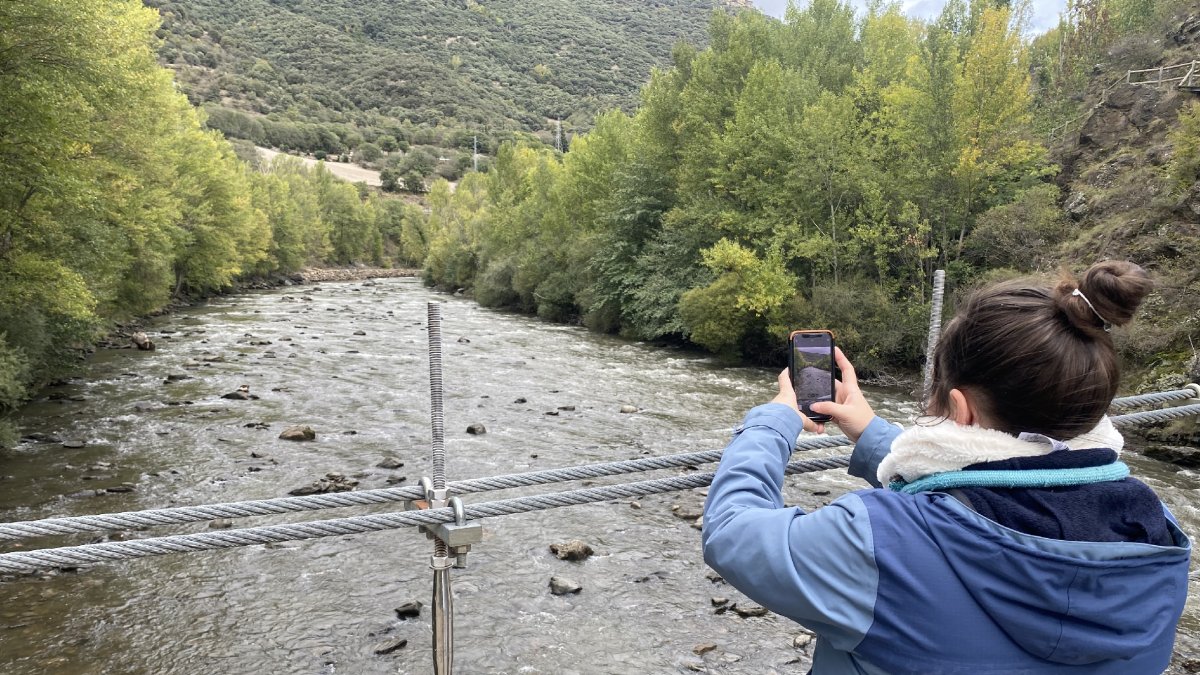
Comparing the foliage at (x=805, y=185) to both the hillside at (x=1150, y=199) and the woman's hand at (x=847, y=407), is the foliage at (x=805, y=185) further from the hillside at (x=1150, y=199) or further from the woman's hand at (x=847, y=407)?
the woman's hand at (x=847, y=407)

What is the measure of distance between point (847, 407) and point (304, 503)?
74.2 inches

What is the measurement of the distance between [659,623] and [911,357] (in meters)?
19.7

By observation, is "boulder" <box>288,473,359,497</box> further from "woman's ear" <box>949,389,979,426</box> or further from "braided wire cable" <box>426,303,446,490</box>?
"woman's ear" <box>949,389,979,426</box>

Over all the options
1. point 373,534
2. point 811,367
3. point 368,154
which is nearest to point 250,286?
point 373,534

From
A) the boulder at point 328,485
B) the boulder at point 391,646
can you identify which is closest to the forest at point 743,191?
the boulder at point 328,485

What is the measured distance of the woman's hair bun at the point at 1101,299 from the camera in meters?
1.52

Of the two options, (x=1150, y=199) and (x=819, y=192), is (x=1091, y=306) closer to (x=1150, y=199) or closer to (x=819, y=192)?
(x=1150, y=199)

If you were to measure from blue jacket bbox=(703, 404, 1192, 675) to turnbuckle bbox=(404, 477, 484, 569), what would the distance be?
1.29 meters

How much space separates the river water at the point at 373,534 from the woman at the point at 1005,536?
633cm

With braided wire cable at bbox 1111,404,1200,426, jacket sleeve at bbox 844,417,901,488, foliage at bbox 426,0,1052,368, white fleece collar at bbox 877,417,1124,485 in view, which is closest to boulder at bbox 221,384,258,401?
foliage at bbox 426,0,1052,368

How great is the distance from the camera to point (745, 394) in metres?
21.2

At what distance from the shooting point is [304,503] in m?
2.54

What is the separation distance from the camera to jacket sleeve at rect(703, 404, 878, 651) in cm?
151

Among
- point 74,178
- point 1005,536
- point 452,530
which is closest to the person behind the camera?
point 1005,536
